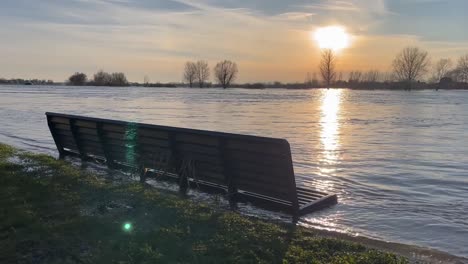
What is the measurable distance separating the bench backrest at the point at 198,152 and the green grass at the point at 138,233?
1.79 ft

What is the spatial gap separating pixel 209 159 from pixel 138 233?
7.01 ft

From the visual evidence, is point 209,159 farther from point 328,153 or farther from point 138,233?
point 328,153

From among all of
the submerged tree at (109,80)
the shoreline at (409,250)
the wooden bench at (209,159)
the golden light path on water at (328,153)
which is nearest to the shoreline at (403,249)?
the shoreline at (409,250)

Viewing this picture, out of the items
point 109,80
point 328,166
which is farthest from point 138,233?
point 109,80

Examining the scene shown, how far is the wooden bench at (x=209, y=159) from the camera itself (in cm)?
637

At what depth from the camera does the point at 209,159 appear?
727 cm

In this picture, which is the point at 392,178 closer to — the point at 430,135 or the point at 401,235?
the point at 401,235

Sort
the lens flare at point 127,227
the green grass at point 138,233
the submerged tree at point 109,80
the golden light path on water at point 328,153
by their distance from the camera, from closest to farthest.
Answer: the green grass at point 138,233, the lens flare at point 127,227, the golden light path on water at point 328,153, the submerged tree at point 109,80

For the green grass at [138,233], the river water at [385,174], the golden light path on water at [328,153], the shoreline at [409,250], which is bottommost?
the golden light path on water at [328,153]

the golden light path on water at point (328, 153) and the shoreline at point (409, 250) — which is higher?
the shoreline at point (409, 250)

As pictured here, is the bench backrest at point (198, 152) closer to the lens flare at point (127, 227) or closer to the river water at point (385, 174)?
the river water at point (385, 174)

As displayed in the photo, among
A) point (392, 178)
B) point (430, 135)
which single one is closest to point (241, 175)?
point (392, 178)

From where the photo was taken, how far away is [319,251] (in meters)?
5.10

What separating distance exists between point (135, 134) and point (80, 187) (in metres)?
1.38
